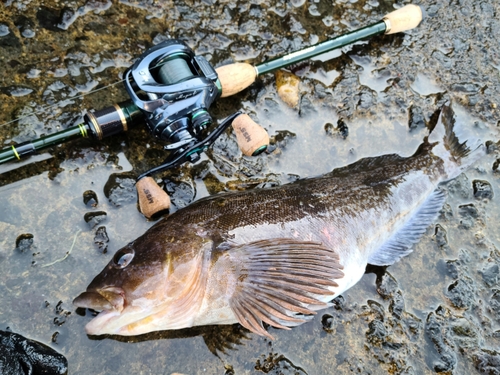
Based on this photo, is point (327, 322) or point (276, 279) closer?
point (276, 279)

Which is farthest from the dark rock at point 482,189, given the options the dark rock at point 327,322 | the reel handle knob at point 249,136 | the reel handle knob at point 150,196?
the reel handle knob at point 150,196

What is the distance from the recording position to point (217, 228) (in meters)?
2.87

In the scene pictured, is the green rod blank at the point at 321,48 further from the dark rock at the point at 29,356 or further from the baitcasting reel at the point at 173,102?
the dark rock at the point at 29,356

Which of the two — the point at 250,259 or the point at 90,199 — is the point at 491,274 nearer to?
the point at 250,259

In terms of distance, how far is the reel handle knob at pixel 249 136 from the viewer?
3.13m

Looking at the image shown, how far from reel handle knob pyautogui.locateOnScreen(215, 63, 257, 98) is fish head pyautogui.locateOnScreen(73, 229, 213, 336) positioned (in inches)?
51.4

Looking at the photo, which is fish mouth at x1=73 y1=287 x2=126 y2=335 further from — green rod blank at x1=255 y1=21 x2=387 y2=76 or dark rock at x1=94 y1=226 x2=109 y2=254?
green rod blank at x1=255 y1=21 x2=387 y2=76

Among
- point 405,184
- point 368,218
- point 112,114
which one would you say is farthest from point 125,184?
point 405,184

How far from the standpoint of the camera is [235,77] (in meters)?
3.52

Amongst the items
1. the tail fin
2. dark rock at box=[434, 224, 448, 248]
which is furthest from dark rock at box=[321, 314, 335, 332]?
the tail fin

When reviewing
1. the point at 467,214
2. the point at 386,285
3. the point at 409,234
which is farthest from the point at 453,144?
the point at 386,285

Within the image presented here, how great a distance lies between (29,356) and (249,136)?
197cm

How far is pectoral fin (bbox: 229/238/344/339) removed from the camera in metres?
2.71

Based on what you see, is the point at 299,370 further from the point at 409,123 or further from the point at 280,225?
the point at 409,123
